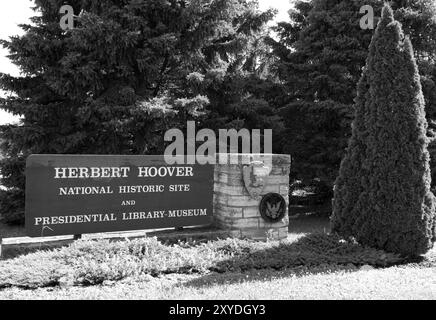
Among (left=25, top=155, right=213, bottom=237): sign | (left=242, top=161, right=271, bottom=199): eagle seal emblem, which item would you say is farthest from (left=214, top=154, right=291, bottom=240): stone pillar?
(left=25, top=155, right=213, bottom=237): sign

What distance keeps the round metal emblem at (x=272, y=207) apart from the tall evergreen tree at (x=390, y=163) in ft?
3.09

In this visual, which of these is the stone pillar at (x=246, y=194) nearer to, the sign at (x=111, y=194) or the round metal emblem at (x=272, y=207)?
the round metal emblem at (x=272, y=207)

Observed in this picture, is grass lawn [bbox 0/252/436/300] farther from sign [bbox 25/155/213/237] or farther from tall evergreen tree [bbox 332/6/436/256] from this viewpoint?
sign [bbox 25/155/213/237]

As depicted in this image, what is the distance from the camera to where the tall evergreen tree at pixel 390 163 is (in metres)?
6.70

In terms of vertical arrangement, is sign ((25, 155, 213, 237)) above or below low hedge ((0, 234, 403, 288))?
above

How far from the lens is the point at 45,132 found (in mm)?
10938

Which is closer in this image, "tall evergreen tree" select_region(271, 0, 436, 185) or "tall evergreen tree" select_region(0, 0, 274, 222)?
"tall evergreen tree" select_region(0, 0, 274, 222)

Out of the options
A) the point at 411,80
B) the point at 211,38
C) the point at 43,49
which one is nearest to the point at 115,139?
the point at 43,49

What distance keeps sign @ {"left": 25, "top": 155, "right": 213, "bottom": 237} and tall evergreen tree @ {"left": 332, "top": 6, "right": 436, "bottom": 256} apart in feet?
7.85

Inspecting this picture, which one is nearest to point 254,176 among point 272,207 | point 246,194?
point 246,194

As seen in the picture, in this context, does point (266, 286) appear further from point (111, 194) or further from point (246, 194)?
point (111, 194)

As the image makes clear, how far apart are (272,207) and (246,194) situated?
1.78 feet

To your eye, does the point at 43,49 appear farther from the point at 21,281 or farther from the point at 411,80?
the point at 411,80

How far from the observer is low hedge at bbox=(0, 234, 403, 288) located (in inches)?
197
